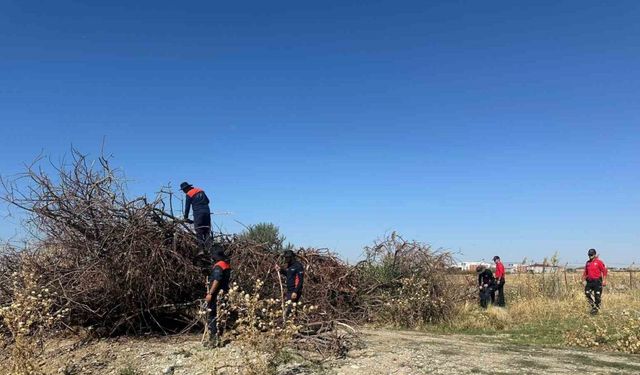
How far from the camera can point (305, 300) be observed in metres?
10.7

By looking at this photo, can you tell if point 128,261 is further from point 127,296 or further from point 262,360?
point 262,360

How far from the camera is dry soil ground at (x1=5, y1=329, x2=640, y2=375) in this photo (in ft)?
22.4

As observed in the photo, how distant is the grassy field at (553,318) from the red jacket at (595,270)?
2.58ft

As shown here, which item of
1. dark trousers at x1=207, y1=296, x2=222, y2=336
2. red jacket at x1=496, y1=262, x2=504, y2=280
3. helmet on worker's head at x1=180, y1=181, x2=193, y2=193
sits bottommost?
dark trousers at x1=207, y1=296, x2=222, y2=336

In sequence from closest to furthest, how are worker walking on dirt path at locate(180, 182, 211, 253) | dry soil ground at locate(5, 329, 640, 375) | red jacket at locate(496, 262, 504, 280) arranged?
dry soil ground at locate(5, 329, 640, 375) < worker walking on dirt path at locate(180, 182, 211, 253) < red jacket at locate(496, 262, 504, 280)

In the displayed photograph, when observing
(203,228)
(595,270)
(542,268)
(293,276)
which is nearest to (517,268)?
(542,268)

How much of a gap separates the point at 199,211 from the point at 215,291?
6.84 feet

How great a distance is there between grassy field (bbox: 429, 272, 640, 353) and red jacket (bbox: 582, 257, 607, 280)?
79cm

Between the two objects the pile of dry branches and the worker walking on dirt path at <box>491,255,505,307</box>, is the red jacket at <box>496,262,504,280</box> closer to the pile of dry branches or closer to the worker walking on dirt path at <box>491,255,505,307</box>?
the worker walking on dirt path at <box>491,255,505,307</box>

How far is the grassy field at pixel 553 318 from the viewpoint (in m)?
9.70

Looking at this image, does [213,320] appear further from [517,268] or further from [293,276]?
[517,268]

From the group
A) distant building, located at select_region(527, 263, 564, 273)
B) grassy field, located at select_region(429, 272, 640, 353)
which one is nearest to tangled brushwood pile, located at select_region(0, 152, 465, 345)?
grassy field, located at select_region(429, 272, 640, 353)

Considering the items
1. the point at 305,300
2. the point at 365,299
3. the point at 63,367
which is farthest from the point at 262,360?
the point at 365,299

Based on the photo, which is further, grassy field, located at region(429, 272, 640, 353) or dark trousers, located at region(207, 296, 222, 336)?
grassy field, located at region(429, 272, 640, 353)
